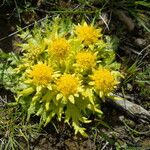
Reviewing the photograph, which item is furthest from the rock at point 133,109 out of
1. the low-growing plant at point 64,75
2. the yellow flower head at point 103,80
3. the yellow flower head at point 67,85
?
the yellow flower head at point 67,85

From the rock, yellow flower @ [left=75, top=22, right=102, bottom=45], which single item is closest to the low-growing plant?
yellow flower @ [left=75, top=22, right=102, bottom=45]

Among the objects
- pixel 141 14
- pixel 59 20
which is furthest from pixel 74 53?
pixel 141 14

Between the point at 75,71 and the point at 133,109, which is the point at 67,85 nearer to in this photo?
the point at 75,71

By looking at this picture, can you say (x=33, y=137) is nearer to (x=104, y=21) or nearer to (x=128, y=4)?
(x=104, y=21)

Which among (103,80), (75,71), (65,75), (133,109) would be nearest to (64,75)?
(65,75)

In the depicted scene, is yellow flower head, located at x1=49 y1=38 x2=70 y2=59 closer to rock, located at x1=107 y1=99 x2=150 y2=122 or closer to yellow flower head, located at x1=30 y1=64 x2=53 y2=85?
yellow flower head, located at x1=30 y1=64 x2=53 y2=85

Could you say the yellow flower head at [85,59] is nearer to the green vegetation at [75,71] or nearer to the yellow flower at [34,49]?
the green vegetation at [75,71]

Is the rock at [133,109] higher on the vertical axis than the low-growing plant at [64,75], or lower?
lower
